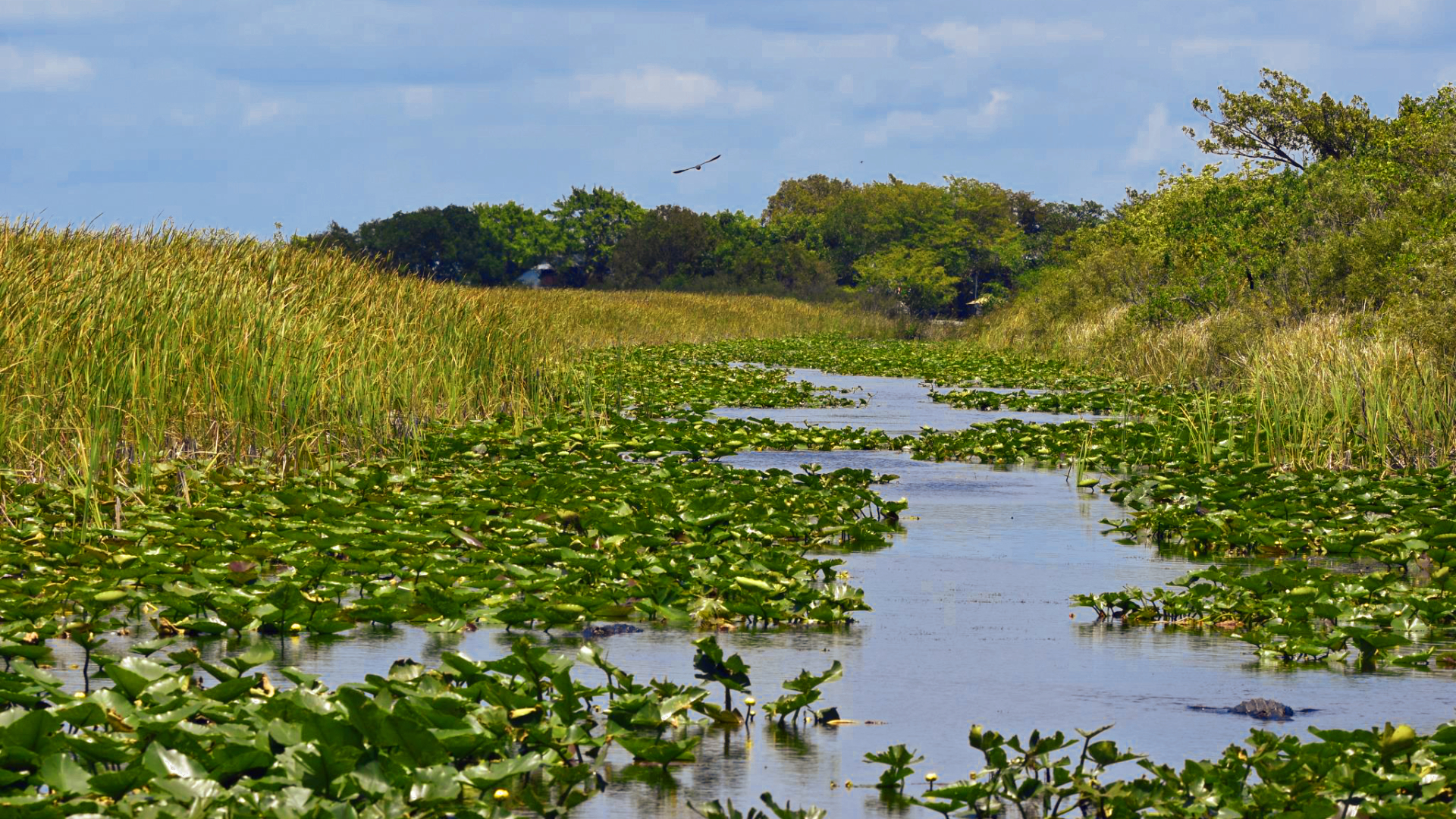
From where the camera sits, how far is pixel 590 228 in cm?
9706

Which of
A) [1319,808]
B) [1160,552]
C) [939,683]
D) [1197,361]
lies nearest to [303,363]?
[1160,552]

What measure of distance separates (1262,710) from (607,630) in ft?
10.3

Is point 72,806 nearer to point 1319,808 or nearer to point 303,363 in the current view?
point 1319,808

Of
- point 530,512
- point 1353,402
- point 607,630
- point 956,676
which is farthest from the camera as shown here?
point 1353,402

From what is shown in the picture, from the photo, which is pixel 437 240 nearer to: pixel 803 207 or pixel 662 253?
pixel 662 253

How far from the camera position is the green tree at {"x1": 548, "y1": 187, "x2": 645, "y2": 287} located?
9481 cm

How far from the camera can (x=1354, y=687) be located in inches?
251

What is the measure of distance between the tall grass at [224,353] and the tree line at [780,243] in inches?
1999

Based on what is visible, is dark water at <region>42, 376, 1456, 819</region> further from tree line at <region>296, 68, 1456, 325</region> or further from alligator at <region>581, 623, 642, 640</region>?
tree line at <region>296, 68, 1456, 325</region>

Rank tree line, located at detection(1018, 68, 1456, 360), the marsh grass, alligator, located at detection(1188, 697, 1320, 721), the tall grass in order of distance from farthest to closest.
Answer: tree line, located at detection(1018, 68, 1456, 360), the marsh grass, the tall grass, alligator, located at detection(1188, 697, 1320, 721)

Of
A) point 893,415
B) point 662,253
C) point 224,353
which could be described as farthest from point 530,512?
point 662,253

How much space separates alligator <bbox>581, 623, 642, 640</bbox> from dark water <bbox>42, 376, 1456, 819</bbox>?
9 centimetres

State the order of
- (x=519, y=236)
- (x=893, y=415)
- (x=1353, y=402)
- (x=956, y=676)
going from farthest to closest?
(x=519, y=236) < (x=893, y=415) < (x=1353, y=402) < (x=956, y=676)

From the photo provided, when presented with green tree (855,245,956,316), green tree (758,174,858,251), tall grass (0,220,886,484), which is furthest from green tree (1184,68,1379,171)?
green tree (758,174,858,251)
